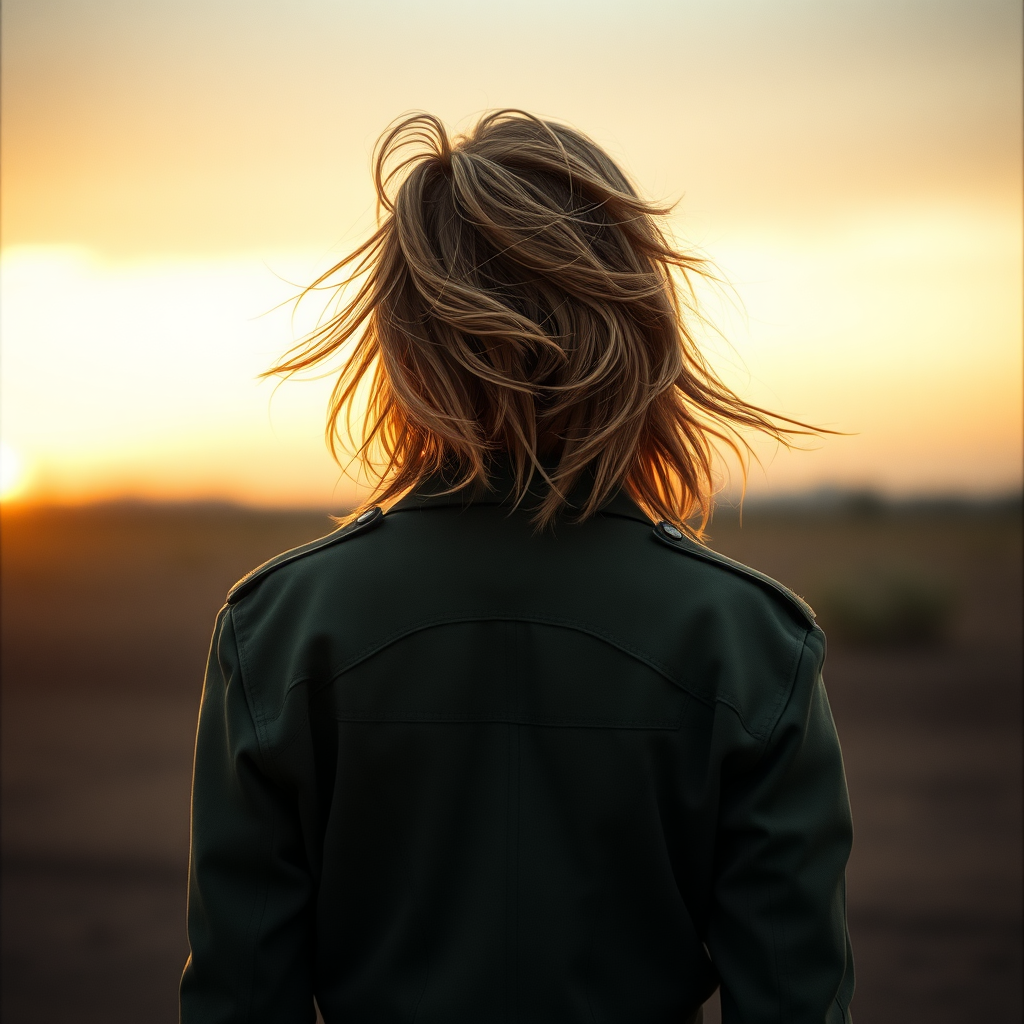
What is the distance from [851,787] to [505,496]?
9644 mm

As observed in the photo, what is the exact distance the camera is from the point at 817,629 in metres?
1.09

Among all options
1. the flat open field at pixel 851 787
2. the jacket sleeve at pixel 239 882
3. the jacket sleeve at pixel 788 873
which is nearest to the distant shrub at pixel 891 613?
the flat open field at pixel 851 787

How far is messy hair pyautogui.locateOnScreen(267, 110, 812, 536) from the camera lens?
1.07 meters

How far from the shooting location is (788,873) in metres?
1.08

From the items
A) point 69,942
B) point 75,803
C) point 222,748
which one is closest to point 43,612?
point 75,803

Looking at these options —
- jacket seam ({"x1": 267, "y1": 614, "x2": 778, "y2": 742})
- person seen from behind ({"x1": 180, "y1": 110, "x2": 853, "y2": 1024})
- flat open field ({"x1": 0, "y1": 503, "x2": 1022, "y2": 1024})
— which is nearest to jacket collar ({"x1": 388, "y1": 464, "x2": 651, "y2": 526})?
person seen from behind ({"x1": 180, "y1": 110, "x2": 853, "y2": 1024})

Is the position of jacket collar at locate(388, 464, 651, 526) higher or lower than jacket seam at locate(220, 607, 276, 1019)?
higher

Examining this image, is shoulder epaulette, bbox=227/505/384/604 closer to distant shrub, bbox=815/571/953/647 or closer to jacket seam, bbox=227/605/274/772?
jacket seam, bbox=227/605/274/772

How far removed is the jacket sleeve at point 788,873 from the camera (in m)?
1.08

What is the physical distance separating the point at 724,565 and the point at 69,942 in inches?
188

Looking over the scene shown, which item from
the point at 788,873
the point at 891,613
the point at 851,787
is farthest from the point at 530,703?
the point at 891,613

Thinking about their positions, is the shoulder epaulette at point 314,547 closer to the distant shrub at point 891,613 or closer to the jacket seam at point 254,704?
the jacket seam at point 254,704

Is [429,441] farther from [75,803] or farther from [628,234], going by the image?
[75,803]

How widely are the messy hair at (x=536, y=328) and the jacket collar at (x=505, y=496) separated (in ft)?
0.04
